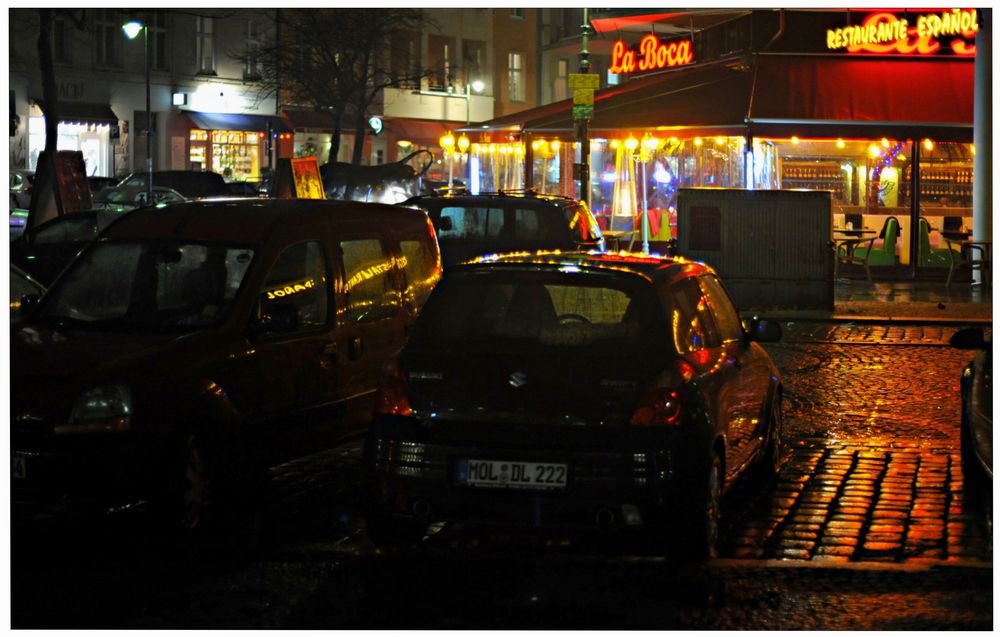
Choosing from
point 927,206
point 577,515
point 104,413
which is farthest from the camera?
point 927,206

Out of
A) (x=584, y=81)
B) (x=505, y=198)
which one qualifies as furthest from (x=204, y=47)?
(x=505, y=198)

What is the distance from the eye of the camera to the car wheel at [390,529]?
749 centimetres

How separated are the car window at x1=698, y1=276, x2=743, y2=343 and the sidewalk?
12.1 metres

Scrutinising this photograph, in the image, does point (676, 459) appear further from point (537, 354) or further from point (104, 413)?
point (104, 413)

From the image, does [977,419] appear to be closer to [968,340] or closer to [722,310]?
[968,340]

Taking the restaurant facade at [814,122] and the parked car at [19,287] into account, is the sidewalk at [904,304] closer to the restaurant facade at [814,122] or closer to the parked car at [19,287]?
the restaurant facade at [814,122]

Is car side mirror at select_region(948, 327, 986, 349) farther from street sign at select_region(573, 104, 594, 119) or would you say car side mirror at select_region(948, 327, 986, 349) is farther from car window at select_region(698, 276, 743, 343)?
street sign at select_region(573, 104, 594, 119)

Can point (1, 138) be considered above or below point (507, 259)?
above

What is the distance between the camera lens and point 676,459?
7117 millimetres

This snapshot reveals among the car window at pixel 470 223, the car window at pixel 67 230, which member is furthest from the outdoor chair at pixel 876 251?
the car window at pixel 67 230

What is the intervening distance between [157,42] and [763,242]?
4258 cm

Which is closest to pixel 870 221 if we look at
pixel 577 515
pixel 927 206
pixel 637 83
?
pixel 927 206

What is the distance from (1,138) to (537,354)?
14.0ft

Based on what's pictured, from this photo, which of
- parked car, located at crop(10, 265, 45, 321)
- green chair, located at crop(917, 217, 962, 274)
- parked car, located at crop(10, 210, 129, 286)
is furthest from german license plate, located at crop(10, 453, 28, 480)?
green chair, located at crop(917, 217, 962, 274)
